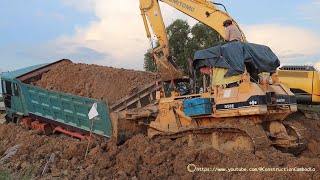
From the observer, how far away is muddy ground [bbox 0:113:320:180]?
6.93m

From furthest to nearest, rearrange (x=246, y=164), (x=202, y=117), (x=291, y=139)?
(x=202, y=117) → (x=291, y=139) → (x=246, y=164)

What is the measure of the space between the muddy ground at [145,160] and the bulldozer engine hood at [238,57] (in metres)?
1.67

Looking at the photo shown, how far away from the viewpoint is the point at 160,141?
9461 millimetres

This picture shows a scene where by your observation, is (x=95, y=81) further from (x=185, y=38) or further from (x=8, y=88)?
(x=185, y=38)

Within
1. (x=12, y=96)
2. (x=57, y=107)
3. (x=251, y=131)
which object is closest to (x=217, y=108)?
(x=251, y=131)

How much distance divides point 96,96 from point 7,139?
3219 mm

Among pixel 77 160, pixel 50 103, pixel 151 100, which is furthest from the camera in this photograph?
pixel 50 103

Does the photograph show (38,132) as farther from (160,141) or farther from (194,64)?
(194,64)

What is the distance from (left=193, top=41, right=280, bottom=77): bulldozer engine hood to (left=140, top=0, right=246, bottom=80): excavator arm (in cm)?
200

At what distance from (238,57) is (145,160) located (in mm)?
2719

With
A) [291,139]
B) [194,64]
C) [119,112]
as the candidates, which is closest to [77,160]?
[119,112]

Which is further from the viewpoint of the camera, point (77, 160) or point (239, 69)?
point (77, 160)

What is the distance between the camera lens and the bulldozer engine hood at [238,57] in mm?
8031

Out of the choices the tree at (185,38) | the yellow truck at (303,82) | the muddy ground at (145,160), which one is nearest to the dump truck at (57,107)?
the muddy ground at (145,160)
